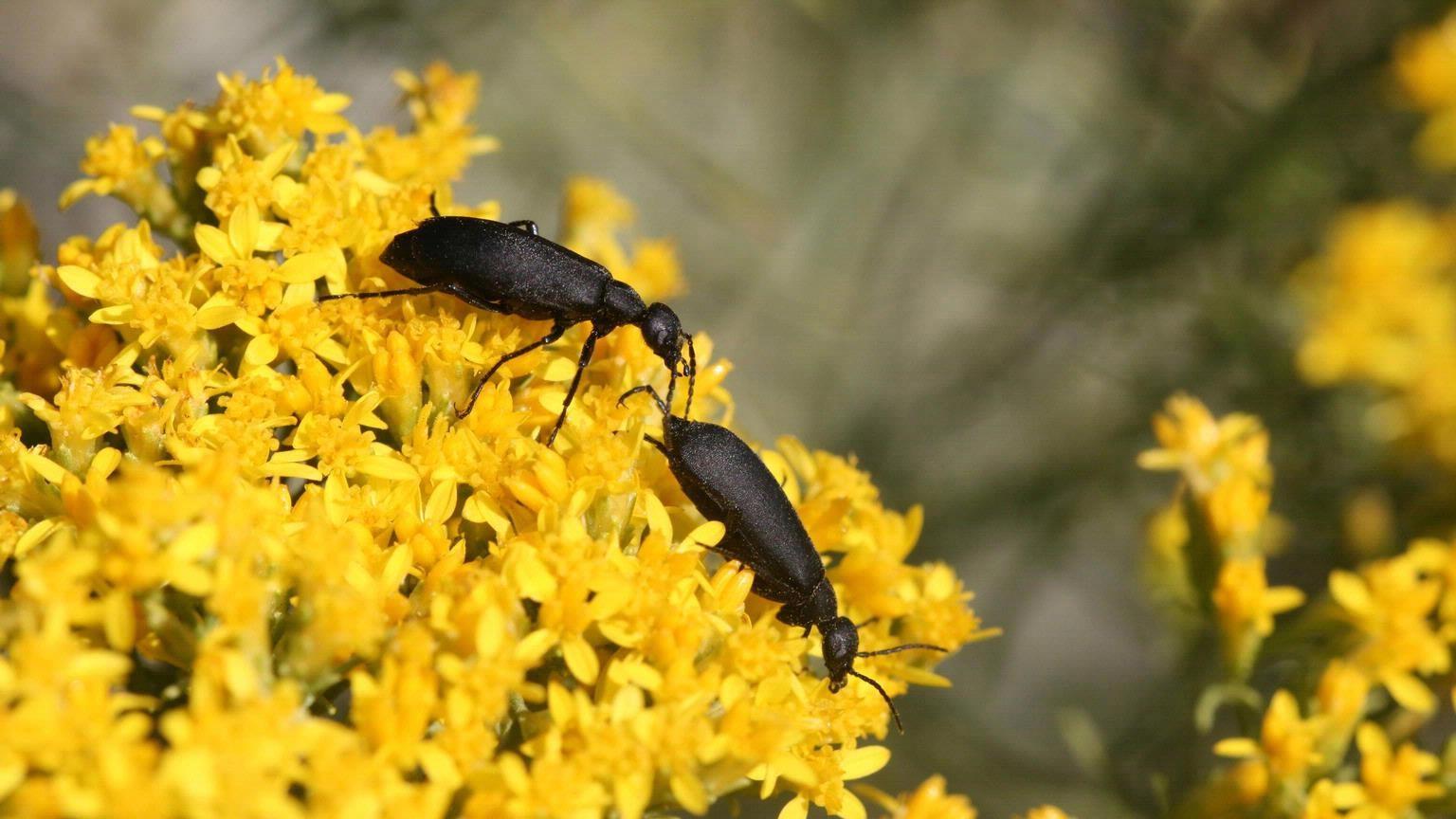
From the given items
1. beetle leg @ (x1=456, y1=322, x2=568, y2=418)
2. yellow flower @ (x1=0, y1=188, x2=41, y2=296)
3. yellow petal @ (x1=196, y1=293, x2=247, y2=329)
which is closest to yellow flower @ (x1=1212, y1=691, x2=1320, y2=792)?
beetle leg @ (x1=456, y1=322, x2=568, y2=418)

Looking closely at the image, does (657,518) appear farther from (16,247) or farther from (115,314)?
(16,247)

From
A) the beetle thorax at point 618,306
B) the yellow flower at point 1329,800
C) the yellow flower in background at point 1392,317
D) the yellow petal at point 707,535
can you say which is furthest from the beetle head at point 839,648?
the yellow flower in background at point 1392,317

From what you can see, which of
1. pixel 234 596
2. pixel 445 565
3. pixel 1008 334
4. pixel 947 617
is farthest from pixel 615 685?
pixel 1008 334

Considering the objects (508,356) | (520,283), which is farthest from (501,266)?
(508,356)

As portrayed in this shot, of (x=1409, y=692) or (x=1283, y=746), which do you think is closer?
(x=1283, y=746)

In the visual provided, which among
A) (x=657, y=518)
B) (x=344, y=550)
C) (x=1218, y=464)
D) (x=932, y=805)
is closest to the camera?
(x=344, y=550)

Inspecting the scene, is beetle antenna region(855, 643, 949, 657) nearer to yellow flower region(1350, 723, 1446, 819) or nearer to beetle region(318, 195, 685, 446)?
beetle region(318, 195, 685, 446)

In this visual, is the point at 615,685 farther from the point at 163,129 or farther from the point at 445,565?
the point at 163,129

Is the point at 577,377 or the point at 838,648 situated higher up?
the point at 577,377
